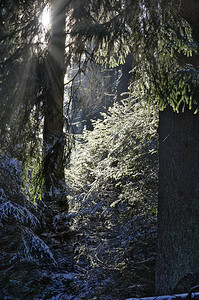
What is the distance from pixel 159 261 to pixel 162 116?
227cm

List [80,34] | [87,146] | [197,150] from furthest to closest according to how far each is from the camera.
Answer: [87,146]
[197,150]
[80,34]

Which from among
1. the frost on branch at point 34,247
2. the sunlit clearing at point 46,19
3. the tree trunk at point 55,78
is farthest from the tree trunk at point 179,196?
the frost on branch at point 34,247

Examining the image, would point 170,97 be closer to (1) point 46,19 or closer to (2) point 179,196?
(2) point 179,196

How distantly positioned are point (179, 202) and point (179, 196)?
0.29 feet

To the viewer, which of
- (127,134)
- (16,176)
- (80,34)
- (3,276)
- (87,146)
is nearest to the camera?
(80,34)

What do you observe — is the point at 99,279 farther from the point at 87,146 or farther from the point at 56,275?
the point at 87,146

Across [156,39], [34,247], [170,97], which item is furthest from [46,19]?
[34,247]

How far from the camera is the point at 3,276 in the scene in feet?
19.3

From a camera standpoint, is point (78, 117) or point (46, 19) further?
point (78, 117)

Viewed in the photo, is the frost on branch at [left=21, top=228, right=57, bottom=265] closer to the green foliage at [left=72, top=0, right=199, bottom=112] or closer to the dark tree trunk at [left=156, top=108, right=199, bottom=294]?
the dark tree trunk at [left=156, top=108, right=199, bottom=294]

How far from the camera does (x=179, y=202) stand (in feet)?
15.9

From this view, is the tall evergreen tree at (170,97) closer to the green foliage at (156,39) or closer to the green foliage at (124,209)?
the green foliage at (156,39)

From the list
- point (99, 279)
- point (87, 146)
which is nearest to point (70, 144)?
point (99, 279)

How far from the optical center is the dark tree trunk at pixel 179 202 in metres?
4.80
